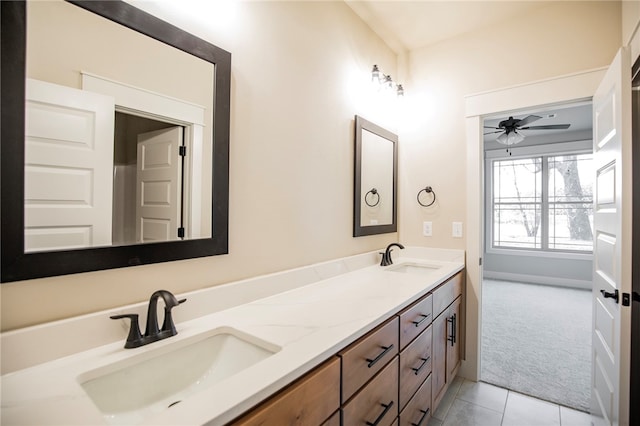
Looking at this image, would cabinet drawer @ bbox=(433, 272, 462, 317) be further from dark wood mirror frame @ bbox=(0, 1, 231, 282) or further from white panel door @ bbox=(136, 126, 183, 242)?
white panel door @ bbox=(136, 126, 183, 242)

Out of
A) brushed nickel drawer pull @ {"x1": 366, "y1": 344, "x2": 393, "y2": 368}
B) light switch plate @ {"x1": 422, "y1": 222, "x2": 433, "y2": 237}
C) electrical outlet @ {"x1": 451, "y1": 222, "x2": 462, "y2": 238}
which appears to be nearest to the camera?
brushed nickel drawer pull @ {"x1": 366, "y1": 344, "x2": 393, "y2": 368}

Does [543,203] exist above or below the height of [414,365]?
above

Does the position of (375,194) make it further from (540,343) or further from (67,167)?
(540,343)

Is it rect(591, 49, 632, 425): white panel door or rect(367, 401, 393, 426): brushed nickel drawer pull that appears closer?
rect(367, 401, 393, 426): brushed nickel drawer pull

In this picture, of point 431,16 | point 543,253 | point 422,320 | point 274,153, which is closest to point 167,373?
point 274,153

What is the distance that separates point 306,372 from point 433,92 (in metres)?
2.43

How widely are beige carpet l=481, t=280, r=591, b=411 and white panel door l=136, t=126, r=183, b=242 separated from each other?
251 cm

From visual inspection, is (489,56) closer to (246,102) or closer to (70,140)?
(246,102)

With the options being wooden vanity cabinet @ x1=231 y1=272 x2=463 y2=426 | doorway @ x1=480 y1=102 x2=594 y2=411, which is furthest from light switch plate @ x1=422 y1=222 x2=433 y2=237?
doorway @ x1=480 y1=102 x2=594 y2=411

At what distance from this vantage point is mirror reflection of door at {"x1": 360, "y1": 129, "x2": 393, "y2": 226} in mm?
2242

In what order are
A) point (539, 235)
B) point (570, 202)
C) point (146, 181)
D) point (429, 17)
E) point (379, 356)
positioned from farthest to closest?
1. point (539, 235)
2. point (570, 202)
3. point (429, 17)
4. point (379, 356)
5. point (146, 181)

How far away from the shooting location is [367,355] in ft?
3.71

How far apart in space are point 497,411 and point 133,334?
7.17ft

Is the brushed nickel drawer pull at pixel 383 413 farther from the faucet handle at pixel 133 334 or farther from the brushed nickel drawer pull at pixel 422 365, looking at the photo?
the faucet handle at pixel 133 334
